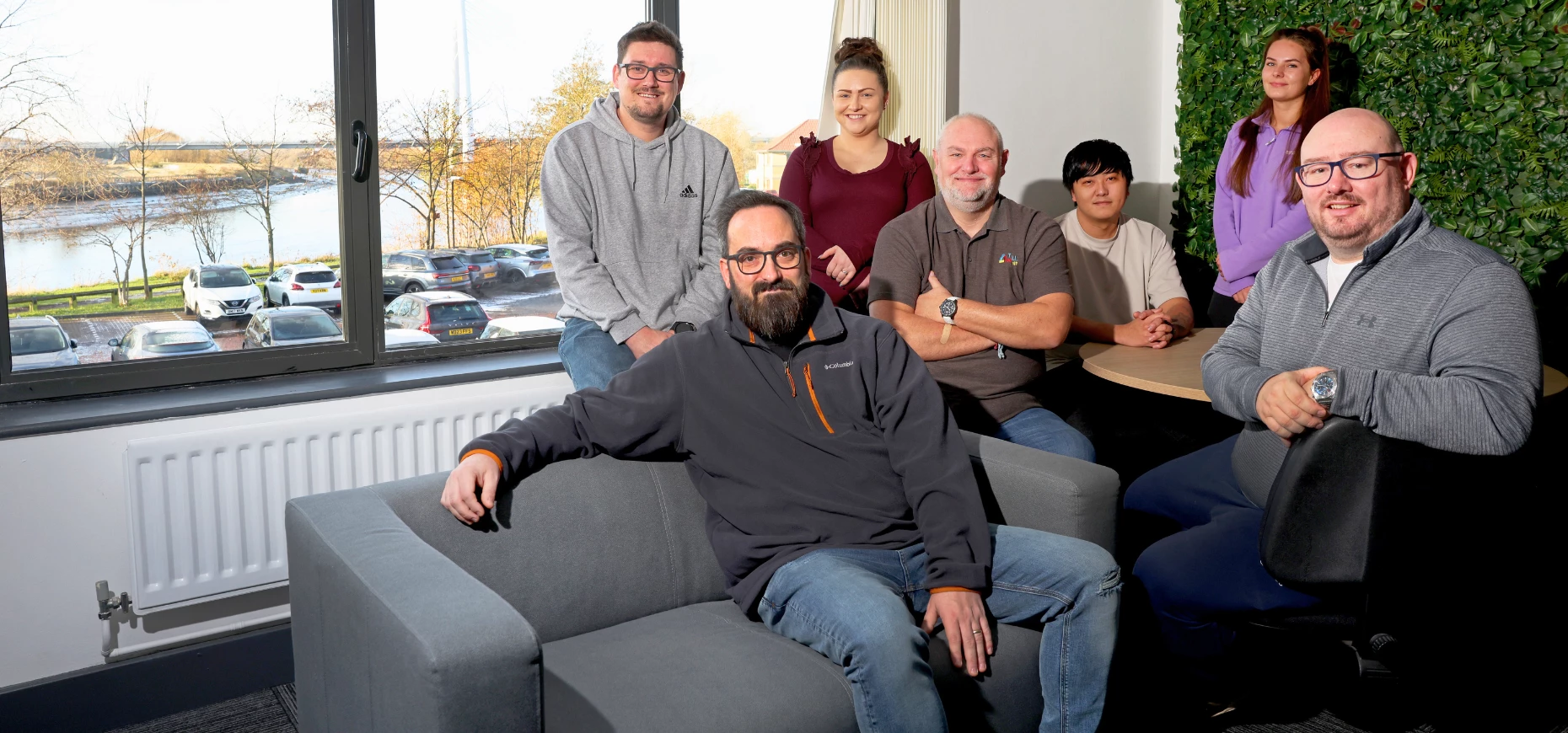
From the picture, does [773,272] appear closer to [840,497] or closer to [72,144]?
[840,497]

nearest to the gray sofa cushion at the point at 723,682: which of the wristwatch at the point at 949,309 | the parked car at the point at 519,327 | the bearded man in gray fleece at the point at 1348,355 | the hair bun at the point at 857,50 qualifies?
the bearded man in gray fleece at the point at 1348,355

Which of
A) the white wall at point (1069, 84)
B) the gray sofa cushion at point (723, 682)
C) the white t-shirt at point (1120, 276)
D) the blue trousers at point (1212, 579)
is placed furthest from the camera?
the white wall at point (1069, 84)

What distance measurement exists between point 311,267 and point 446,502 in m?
1.41

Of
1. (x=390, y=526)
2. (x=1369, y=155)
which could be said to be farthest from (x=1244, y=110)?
(x=390, y=526)

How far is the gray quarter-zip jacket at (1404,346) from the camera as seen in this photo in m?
1.79

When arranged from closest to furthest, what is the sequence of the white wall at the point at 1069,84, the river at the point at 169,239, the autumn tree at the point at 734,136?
the river at the point at 169,239
the autumn tree at the point at 734,136
the white wall at the point at 1069,84

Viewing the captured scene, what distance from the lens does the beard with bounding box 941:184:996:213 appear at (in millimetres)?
2908

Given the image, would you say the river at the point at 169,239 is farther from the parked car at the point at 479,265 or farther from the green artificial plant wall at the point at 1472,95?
the green artificial plant wall at the point at 1472,95

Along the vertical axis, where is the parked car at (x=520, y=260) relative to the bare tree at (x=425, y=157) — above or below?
below

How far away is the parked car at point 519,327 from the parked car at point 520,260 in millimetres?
121

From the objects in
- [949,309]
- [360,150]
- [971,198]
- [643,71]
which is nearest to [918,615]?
[949,309]

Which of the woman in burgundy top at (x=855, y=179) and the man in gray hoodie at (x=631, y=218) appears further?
the woman in burgundy top at (x=855, y=179)

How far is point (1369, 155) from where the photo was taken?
206 cm

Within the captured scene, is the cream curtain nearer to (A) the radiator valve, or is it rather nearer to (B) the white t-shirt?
(B) the white t-shirt
